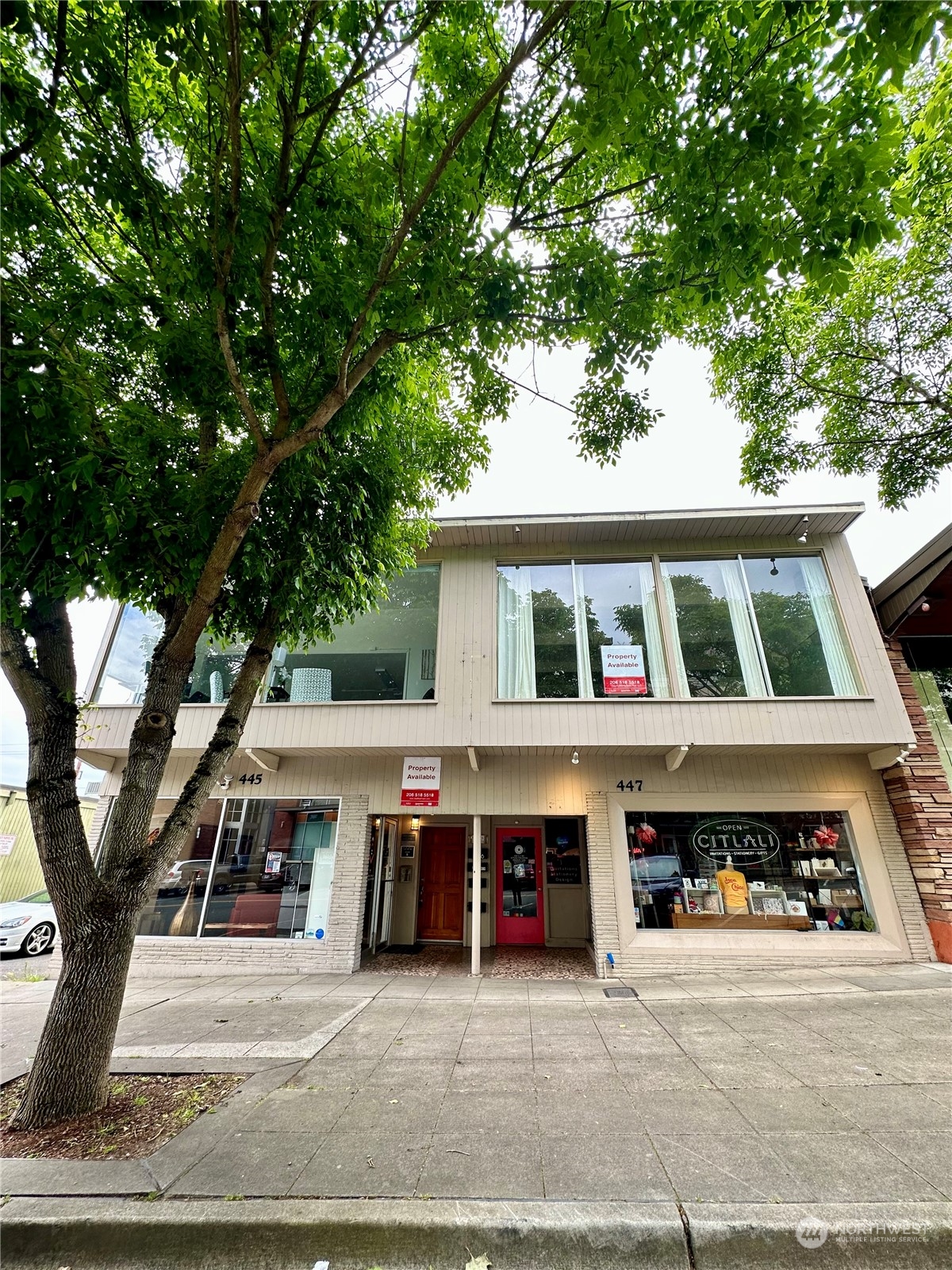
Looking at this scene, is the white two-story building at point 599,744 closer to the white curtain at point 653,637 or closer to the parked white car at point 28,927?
the white curtain at point 653,637

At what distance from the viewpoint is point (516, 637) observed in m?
8.73

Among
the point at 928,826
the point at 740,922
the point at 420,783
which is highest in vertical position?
the point at 420,783

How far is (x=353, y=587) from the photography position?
5156mm

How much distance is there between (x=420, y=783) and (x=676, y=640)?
4544 millimetres

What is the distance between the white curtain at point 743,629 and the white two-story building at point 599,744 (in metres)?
0.03

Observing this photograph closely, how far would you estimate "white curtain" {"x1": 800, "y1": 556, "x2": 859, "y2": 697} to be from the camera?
7.92 metres

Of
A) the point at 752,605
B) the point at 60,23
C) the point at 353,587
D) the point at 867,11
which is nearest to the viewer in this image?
the point at 867,11

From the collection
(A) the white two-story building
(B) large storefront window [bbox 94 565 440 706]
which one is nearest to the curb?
(A) the white two-story building

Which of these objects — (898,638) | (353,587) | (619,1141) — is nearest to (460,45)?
(353,587)

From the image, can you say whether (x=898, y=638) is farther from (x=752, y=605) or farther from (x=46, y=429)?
(x=46, y=429)

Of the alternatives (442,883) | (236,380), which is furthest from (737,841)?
(236,380)

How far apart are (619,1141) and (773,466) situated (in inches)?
307

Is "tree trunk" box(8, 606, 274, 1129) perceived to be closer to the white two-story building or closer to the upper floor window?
the white two-story building

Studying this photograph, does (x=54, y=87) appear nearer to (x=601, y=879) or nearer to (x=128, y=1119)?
(x=128, y=1119)
